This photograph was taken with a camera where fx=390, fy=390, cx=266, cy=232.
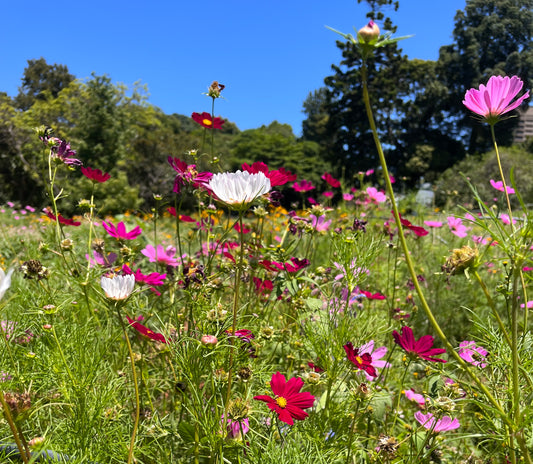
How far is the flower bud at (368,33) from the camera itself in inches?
15.5

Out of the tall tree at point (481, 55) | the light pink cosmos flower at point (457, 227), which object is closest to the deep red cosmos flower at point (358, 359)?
the light pink cosmos flower at point (457, 227)

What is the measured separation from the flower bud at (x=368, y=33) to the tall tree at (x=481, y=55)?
18532 mm

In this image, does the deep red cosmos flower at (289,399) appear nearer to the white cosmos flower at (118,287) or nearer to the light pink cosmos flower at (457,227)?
the white cosmos flower at (118,287)

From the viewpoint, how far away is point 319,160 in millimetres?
19812

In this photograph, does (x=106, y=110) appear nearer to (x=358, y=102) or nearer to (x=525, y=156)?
(x=358, y=102)

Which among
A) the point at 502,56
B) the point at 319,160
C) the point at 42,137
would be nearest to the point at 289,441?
the point at 42,137

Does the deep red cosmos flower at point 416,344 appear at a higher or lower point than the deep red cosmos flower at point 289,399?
higher

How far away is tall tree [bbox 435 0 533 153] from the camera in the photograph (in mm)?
16469

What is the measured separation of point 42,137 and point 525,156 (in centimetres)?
1474

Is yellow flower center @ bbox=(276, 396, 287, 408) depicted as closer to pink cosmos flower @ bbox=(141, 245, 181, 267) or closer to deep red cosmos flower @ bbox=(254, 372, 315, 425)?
deep red cosmos flower @ bbox=(254, 372, 315, 425)

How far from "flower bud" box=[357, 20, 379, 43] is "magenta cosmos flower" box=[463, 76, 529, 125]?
0.26 meters

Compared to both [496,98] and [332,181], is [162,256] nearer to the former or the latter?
[332,181]

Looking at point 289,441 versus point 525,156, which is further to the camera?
point 525,156

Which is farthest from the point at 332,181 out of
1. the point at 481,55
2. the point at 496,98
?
the point at 481,55
